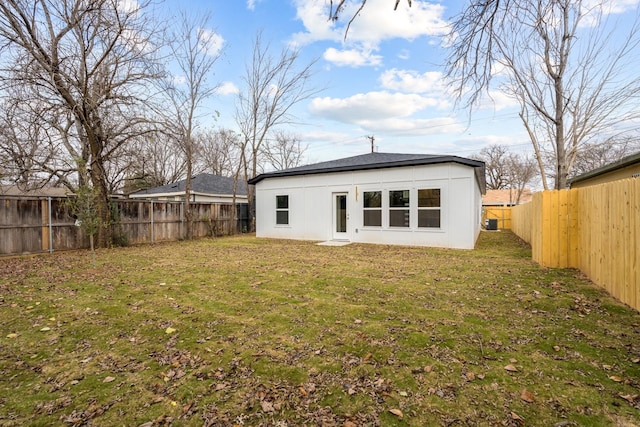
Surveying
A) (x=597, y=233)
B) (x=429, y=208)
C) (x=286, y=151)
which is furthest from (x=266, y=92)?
(x=597, y=233)

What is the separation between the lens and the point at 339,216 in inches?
Result: 525

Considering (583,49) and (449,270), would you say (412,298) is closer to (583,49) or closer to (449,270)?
(449,270)

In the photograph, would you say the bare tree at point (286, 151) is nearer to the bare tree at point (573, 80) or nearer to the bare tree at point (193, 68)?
the bare tree at point (193, 68)

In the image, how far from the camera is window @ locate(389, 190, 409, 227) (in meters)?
11.7

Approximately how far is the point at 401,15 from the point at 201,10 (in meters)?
14.4

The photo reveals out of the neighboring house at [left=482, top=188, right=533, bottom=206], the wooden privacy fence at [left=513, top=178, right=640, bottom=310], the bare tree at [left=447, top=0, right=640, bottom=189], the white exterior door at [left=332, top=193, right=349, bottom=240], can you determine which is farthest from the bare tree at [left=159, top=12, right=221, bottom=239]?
the neighboring house at [left=482, top=188, right=533, bottom=206]

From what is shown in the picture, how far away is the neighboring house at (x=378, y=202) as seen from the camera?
423 inches

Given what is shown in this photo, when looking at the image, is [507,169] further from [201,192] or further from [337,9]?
[337,9]

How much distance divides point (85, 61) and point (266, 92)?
32.2 feet

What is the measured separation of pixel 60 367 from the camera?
9.61ft

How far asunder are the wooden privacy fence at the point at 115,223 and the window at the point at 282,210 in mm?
3693

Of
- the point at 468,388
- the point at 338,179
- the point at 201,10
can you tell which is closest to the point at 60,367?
the point at 468,388

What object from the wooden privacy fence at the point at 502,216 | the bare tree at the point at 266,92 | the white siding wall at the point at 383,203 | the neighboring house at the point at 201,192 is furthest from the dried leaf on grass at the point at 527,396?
the wooden privacy fence at the point at 502,216

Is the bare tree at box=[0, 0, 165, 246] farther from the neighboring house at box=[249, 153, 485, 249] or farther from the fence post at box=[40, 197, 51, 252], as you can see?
the neighboring house at box=[249, 153, 485, 249]
